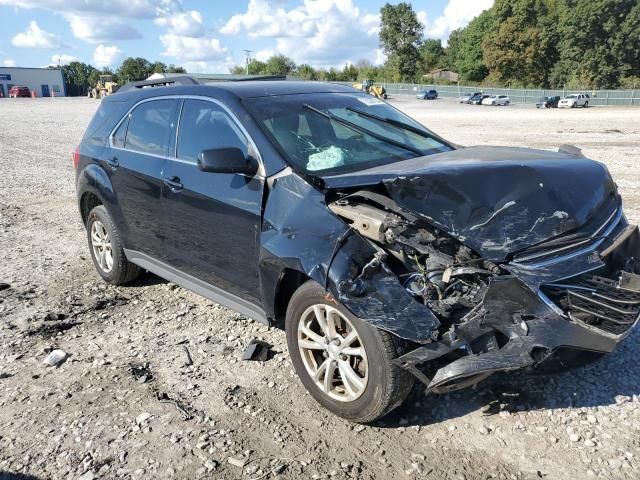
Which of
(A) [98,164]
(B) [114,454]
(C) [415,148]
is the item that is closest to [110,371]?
(B) [114,454]

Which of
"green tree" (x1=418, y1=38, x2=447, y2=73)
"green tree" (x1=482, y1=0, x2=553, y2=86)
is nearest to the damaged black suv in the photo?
"green tree" (x1=482, y1=0, x2=553, y2=86)

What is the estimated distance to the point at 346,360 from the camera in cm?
327

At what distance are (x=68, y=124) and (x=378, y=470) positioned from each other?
29321 millimetres

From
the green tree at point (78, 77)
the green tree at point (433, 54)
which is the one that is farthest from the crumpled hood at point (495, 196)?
the green tree at point (433, 54)

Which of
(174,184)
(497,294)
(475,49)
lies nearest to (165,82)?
(174,184)

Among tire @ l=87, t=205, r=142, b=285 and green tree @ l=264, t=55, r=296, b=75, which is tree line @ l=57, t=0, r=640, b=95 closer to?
green tree @ l=264, t=55, r=296, b=75

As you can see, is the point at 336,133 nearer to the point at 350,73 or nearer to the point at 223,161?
the point at 223,161

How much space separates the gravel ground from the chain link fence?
62.6m

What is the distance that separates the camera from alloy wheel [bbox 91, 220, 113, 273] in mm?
5598

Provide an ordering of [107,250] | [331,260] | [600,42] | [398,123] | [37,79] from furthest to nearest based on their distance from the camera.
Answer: [37,79], [600,42], [107,250], [398,123], [331,260]

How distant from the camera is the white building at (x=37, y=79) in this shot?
307ft

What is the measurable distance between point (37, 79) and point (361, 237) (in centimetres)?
11000

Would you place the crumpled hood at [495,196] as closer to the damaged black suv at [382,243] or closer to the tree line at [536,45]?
the damaged black suv at [382,243]

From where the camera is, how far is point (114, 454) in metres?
3.14
